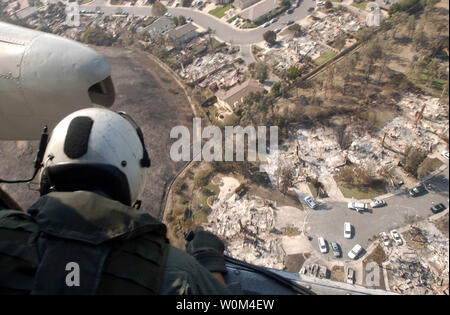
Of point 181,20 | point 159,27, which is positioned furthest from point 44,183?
point 181,20

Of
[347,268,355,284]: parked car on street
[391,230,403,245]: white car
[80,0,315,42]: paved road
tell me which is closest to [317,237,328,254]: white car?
[347,268,355,284]: parked car on street

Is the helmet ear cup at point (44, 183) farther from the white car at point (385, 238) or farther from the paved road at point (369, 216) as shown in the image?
the white car at point (385, 238)

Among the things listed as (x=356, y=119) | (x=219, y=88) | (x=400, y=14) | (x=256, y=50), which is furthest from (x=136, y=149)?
(x=400, y=14)

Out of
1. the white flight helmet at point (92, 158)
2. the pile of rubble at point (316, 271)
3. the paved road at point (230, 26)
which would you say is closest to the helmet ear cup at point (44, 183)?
the white flight helmet at point (92, 158)

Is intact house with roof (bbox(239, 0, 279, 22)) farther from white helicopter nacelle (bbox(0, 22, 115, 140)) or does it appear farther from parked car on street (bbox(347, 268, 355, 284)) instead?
white helicopter nacelle (bbox(0, 22, 115, 140))

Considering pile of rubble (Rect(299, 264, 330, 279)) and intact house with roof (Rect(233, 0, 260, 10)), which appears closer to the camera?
pile of rubble (Rect(299, 264, 330, 279))

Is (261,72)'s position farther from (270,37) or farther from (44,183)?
(44,183)

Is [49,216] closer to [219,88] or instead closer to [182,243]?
[182,243]
